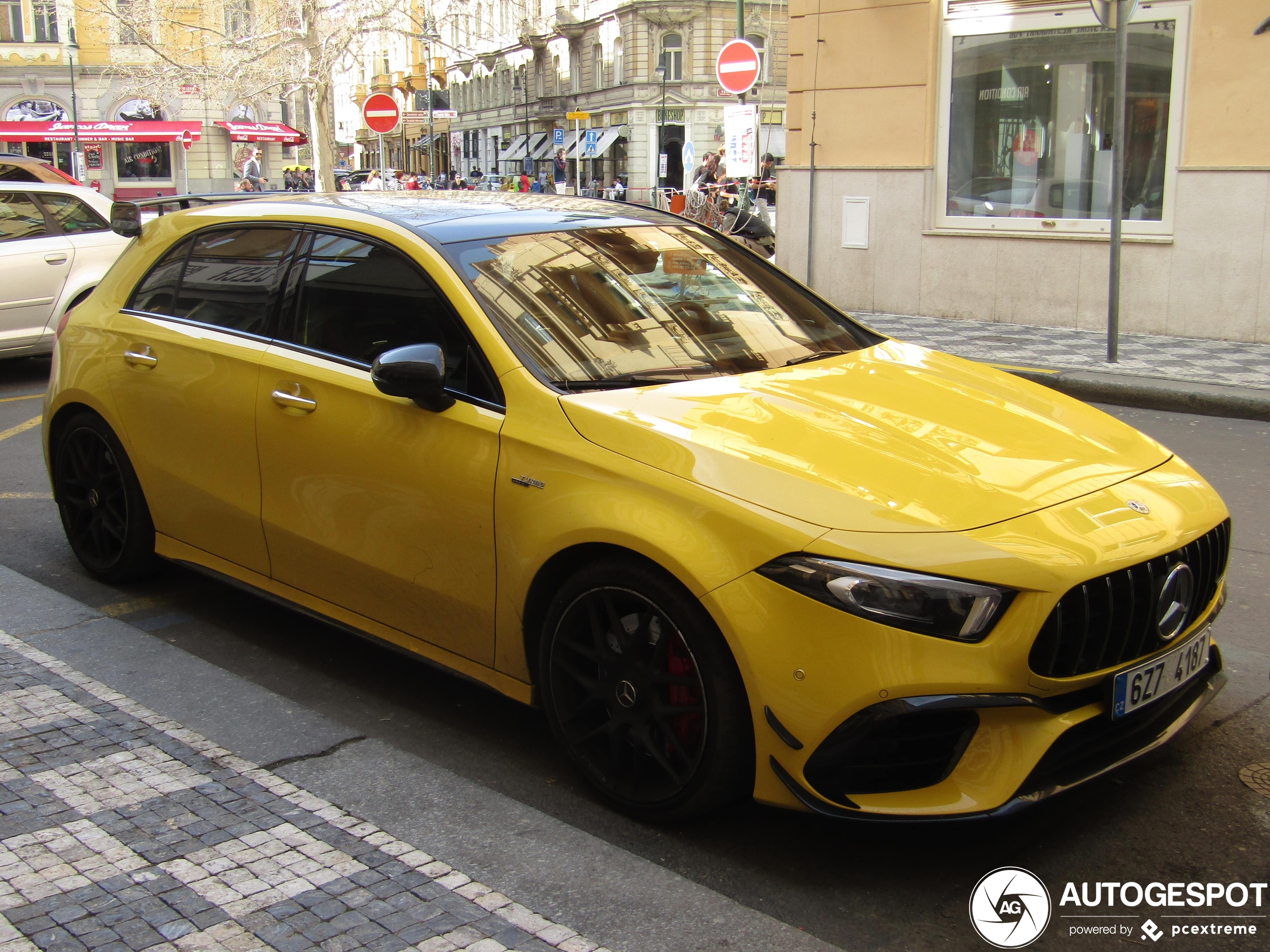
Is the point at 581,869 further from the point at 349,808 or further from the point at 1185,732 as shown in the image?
the point at 1185,732

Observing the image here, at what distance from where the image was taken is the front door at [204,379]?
4246mm

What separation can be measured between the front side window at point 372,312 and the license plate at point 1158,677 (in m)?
1.75

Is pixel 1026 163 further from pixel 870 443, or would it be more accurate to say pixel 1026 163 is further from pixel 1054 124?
pixel 870 443

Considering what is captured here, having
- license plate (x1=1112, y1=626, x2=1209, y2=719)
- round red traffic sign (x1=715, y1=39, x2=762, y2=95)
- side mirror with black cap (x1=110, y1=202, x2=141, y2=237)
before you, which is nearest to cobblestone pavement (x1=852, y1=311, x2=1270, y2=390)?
round red traffic sign (x1=715, y1=39, x2=762, y2=95)

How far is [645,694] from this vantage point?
305 centimetres

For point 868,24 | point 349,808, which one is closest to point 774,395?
point 349,808

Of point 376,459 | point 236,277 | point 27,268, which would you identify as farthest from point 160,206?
point 27,268

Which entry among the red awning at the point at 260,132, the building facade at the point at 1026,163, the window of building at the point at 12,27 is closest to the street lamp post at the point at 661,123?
the red awning at the point at 260,132

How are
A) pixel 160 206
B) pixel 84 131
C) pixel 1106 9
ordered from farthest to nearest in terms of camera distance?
pixel 84 131 < pixel 1106 9 < pixel 160 206

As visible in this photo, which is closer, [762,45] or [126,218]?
[126,218]

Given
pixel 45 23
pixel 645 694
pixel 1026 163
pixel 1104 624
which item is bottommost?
pixel 645 694

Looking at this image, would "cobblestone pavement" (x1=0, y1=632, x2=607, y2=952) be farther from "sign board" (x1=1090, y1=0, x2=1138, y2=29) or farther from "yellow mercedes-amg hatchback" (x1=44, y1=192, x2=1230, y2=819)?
"sign board" (x1=1090, y1=0, x2=1138, y2=29)

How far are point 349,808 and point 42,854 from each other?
2.34 ft

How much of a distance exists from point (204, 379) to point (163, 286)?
0.66 m
